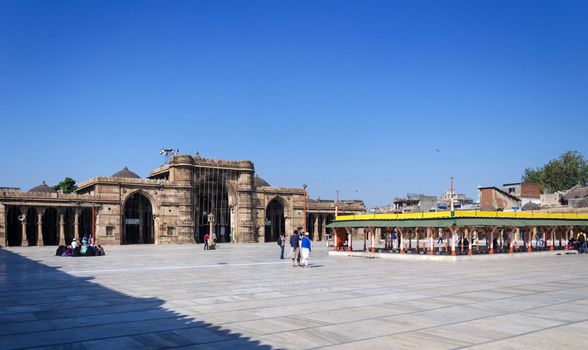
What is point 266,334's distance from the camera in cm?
958

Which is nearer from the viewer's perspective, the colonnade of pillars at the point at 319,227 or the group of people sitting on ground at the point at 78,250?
the group of people sitting on ground at the point at 78,250

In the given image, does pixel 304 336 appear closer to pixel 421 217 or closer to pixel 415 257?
pixel 415 257

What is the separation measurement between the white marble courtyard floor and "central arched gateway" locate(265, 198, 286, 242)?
49276 millimetres

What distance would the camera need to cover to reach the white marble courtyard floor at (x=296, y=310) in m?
9.11

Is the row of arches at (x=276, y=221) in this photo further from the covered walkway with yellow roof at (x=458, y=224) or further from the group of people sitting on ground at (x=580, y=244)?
the group of people sitting on ground at (x=580, y=244)

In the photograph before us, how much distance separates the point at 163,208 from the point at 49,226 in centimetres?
1191

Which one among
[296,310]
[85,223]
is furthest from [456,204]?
[296,310]

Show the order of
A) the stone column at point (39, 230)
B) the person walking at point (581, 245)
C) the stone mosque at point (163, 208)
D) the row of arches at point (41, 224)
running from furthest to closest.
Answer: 1. the stone mosque at point (163, 208)
2. the row of arches at point (41, 224)
3. the stone column at point (39, 230)
4. the person walking at point (581, 245)

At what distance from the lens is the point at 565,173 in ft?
282

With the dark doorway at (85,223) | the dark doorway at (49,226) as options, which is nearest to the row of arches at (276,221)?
the dark doorway at (85,223)

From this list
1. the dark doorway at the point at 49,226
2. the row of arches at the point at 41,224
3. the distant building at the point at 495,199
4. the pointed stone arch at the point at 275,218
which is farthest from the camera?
the distant building at the point at 495,199

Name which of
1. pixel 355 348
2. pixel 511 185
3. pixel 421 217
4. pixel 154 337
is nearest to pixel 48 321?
pixel 154 337

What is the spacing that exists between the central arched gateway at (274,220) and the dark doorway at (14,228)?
2733 cm

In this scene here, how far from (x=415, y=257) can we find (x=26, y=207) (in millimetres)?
38071
